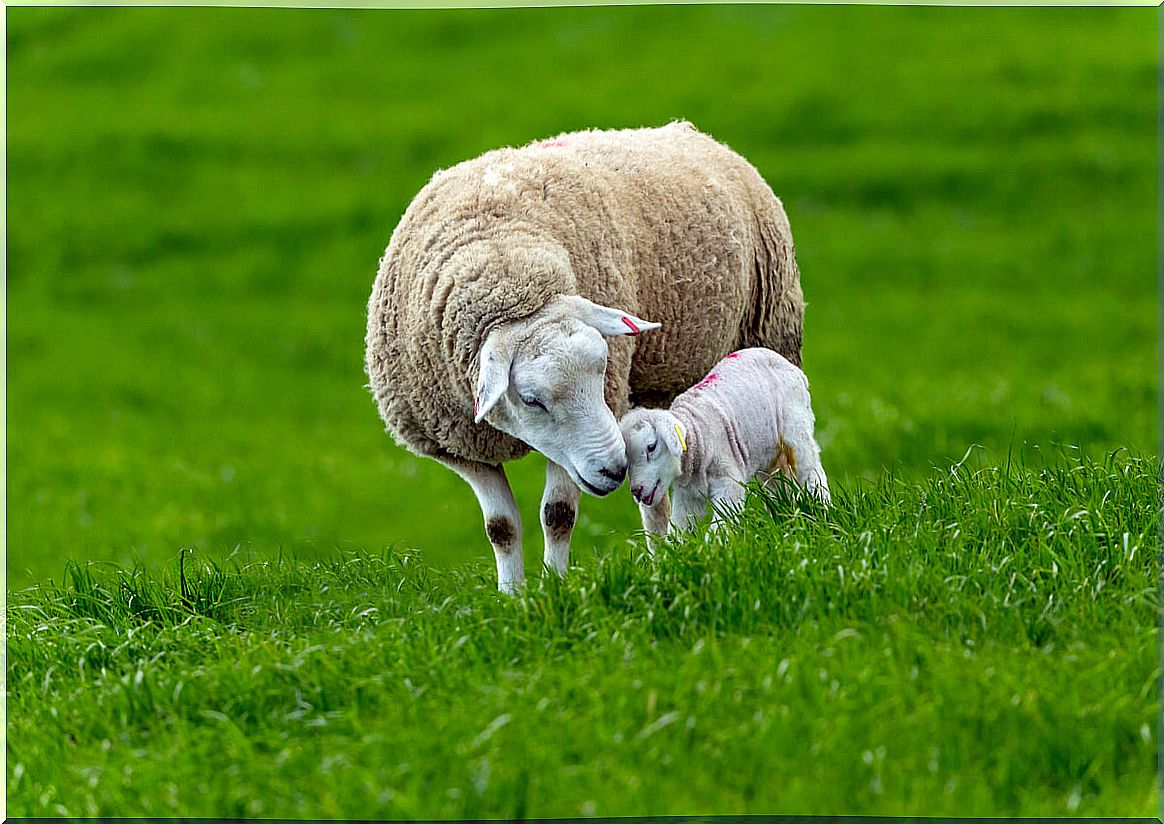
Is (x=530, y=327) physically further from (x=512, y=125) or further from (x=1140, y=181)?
(x=1140, y=181)

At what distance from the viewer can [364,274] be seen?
61.1ft

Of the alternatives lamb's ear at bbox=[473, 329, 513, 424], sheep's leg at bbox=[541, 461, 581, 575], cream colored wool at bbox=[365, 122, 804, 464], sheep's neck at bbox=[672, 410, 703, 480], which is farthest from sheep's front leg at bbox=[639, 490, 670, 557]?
lamb's ear at bbox=[473, 329, 513, 424]

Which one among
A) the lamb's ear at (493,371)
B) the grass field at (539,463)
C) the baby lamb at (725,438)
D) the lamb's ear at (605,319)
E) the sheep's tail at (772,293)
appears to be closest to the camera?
the grass field at (539,463)

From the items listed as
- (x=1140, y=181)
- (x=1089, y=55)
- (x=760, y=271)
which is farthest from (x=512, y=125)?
(x=760, y=271)

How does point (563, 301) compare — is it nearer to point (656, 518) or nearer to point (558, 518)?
point (558, 518)

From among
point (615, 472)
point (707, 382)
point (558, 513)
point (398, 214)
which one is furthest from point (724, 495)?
point (398, 214)

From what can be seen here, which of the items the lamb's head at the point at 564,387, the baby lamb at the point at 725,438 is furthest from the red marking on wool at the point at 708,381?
the lamb's head at the point at 564,387

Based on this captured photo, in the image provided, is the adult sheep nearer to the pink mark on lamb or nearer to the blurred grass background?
the pink mark on lamb

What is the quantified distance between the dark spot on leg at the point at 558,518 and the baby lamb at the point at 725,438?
416mm

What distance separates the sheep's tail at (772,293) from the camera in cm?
645

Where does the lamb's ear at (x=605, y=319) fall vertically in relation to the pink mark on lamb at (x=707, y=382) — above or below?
above

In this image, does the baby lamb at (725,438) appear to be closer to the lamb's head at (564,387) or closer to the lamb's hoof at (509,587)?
the lamb's head at (564,387)

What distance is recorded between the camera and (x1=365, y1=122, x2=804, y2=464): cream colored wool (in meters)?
5.21

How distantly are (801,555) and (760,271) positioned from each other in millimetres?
1953
